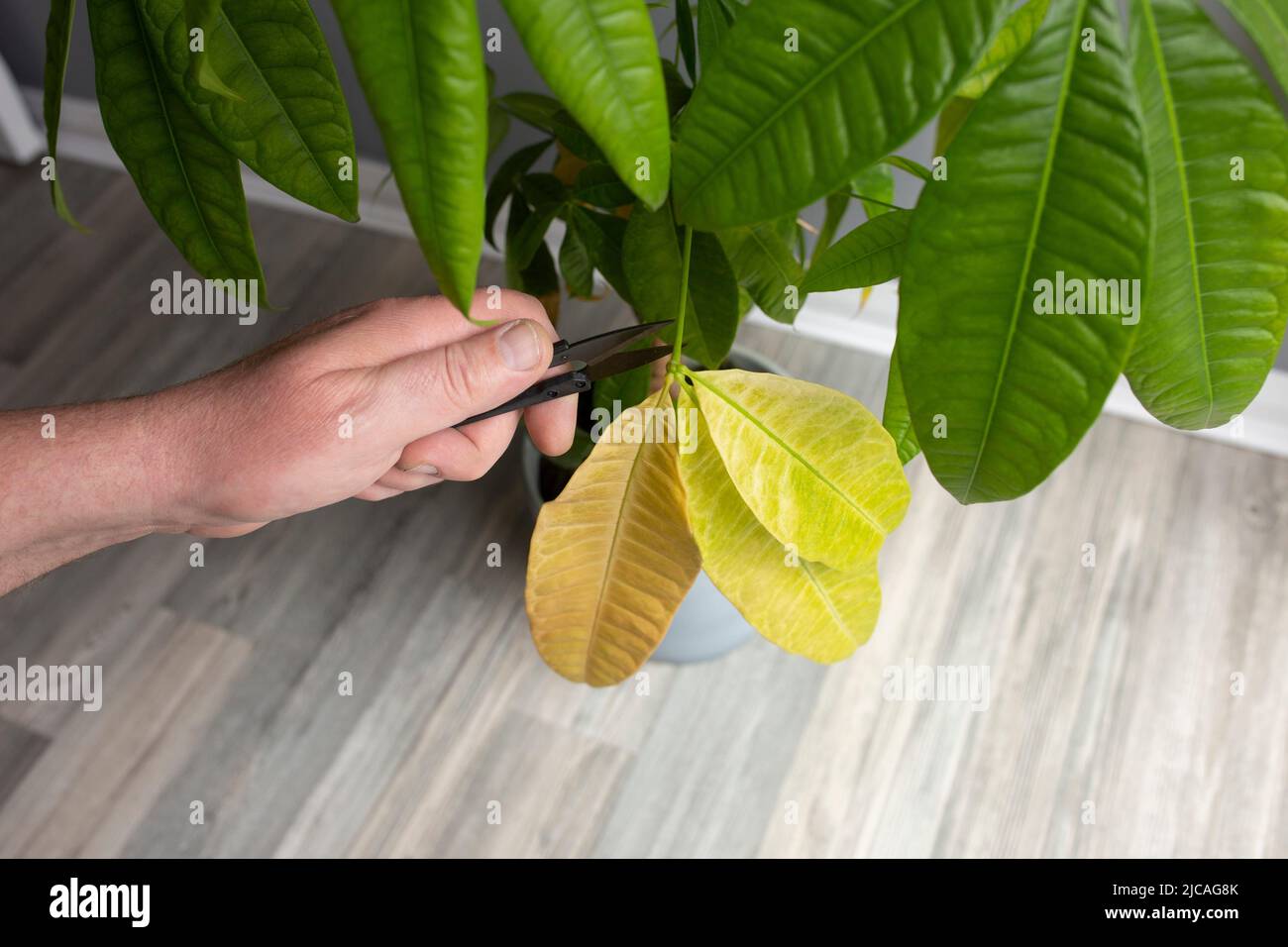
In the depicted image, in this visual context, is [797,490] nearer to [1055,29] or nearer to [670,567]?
[670,567]

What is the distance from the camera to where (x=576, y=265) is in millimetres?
974

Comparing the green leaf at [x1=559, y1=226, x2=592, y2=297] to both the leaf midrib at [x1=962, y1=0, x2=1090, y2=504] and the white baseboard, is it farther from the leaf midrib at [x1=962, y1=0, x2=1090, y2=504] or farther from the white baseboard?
the leaf midrib at [x1=962, y1=0, x2=1090, y2=504]

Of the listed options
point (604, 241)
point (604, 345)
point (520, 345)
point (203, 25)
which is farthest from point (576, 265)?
point (203, 25)

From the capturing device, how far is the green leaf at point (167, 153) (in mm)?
604

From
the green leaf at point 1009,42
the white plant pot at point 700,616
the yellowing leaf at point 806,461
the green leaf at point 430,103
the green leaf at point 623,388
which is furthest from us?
the white plant pot at point 700,616

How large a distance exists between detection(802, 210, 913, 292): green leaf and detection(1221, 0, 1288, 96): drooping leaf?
8.2 inches

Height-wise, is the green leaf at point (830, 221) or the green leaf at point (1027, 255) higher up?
the green leaf at point (1027, 255)

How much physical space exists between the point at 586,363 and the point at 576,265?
0.24 meters

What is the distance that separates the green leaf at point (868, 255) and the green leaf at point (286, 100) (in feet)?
0.94

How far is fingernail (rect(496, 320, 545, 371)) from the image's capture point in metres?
0.67

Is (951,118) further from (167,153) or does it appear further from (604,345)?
(167,153)

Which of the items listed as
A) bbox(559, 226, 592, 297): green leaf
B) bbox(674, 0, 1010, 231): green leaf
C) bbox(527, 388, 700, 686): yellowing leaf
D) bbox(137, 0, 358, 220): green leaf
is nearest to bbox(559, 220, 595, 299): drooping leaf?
bbox(559, 226, 592, 297): green leaf

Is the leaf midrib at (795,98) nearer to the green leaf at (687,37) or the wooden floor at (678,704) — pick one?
the green leaf at (687,37)

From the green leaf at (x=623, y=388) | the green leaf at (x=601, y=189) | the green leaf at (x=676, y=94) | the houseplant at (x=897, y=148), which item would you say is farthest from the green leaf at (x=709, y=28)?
the green leaf at (x=623, y=388)
